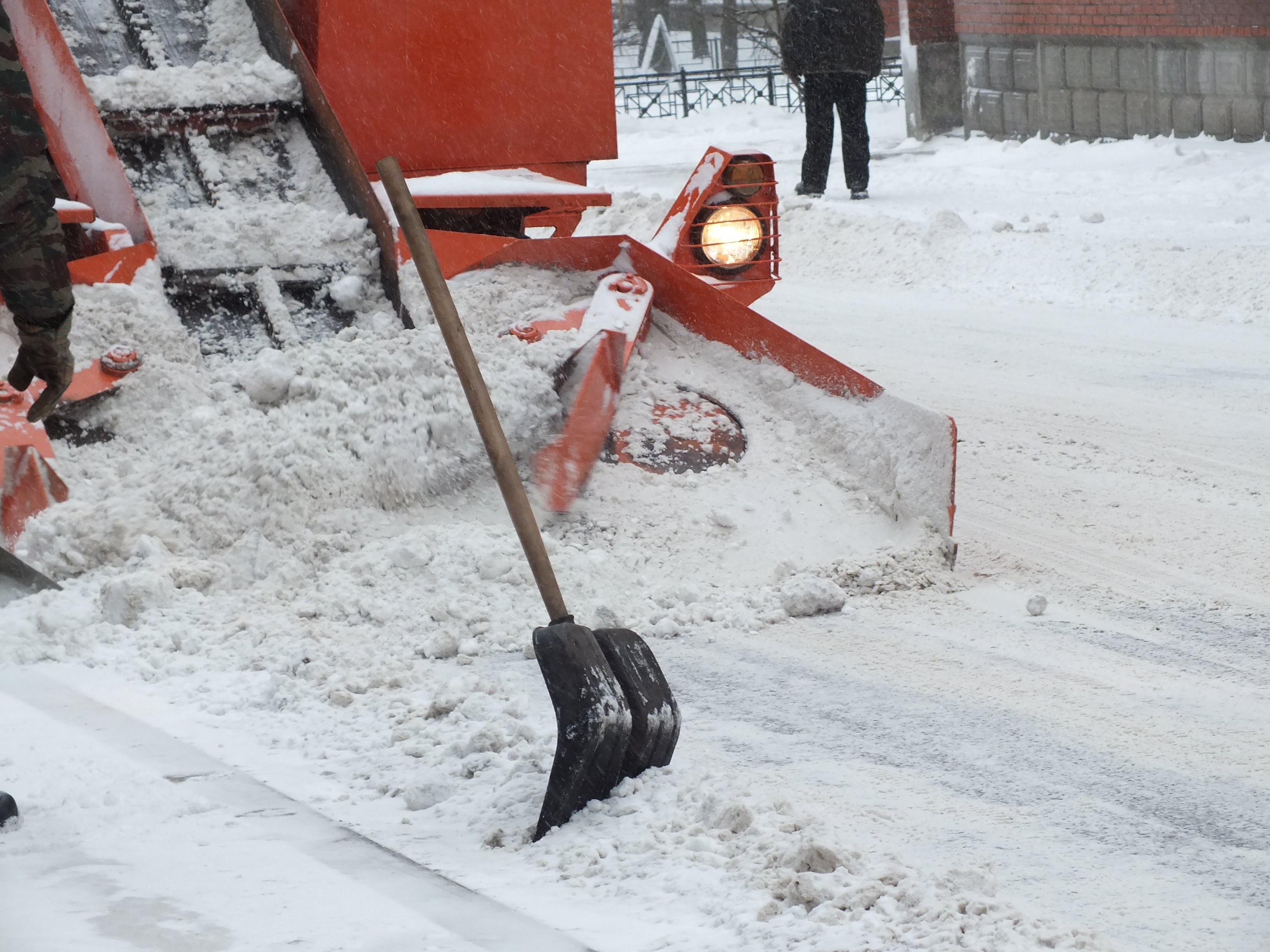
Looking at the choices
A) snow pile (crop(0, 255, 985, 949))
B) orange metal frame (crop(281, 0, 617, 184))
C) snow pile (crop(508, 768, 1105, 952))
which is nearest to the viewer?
snow pile (crop(508, 768, 1105, 952))

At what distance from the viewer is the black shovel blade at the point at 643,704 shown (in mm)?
2176

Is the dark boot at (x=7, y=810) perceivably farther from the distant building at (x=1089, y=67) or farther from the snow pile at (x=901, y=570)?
the distant building at (x=1089, y=67)

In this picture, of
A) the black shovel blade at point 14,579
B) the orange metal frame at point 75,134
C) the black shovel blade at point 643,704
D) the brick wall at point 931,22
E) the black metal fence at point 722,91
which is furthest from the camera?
the black metal fence at point 722,91

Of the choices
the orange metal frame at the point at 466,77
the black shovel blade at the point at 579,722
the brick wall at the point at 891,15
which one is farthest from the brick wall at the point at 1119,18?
the black shovel blade at the point at 579,722

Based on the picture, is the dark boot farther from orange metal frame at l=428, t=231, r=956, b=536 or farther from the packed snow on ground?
orange metal frame at l=428, t=231, r=956, b=536

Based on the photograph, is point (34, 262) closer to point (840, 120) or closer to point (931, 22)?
point (840, 120)

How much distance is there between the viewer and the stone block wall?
1023cm

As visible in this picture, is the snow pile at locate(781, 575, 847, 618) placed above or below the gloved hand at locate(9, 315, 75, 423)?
below

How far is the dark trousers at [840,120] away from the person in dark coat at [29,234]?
8195mm

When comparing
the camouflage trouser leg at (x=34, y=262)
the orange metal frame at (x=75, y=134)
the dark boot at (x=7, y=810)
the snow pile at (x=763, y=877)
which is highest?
the orange metal frame at (x=75, y=134)

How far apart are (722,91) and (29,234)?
1812 centimetres

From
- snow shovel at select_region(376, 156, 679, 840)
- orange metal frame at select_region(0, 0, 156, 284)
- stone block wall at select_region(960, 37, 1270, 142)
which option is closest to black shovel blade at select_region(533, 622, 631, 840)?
snow shovel at select_region(376, 156, 679, 840)

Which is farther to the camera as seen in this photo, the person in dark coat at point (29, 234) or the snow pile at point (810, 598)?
the snow pile at point (810, 598)

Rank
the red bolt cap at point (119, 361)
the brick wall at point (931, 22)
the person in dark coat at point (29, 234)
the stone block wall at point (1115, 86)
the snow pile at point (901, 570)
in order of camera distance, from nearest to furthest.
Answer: the person in dark coat at point (29, 234), the snow pile at point (901, 570), the red bolt cap at point (119, 361), the stone block wall at point (1115, 86), the brick wall at point (931, 22)
